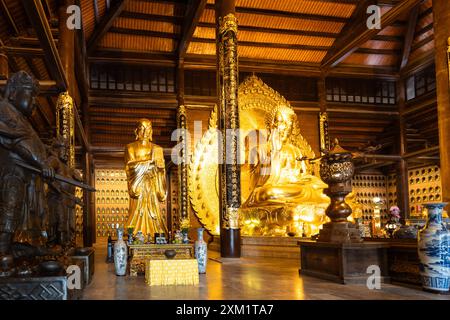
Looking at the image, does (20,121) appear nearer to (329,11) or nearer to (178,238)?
(178,238)

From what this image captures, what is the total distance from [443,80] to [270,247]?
3.16 m

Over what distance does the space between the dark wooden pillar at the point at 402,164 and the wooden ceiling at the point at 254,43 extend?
0.20m

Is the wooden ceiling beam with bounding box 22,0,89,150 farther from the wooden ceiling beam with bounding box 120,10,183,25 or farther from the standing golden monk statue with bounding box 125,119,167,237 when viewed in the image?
the wooden ceiling beam with bounding box 120,10,183,25

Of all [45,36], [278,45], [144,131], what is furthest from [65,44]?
[278,45]

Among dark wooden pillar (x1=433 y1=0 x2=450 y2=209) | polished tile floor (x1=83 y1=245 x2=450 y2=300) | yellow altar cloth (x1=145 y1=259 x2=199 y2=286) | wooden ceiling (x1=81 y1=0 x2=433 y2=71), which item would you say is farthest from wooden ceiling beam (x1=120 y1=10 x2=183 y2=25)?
yellow altar cloth (x1=145 y1=259 x2=199 y2=286)

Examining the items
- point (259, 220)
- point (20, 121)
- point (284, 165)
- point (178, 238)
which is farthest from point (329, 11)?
point (20, 121)

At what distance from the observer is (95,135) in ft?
37.3

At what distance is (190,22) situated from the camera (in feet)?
28.3

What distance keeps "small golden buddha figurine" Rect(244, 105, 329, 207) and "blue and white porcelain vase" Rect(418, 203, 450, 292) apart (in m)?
4.02

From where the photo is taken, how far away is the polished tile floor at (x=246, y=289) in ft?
10.5

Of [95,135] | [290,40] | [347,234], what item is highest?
[290,40]

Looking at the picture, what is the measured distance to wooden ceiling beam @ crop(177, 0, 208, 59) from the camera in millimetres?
8079

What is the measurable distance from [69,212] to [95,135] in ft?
23.8

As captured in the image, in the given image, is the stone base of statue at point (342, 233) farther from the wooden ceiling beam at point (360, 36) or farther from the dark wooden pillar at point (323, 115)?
the dark wooden pillar at point (323, 115)
